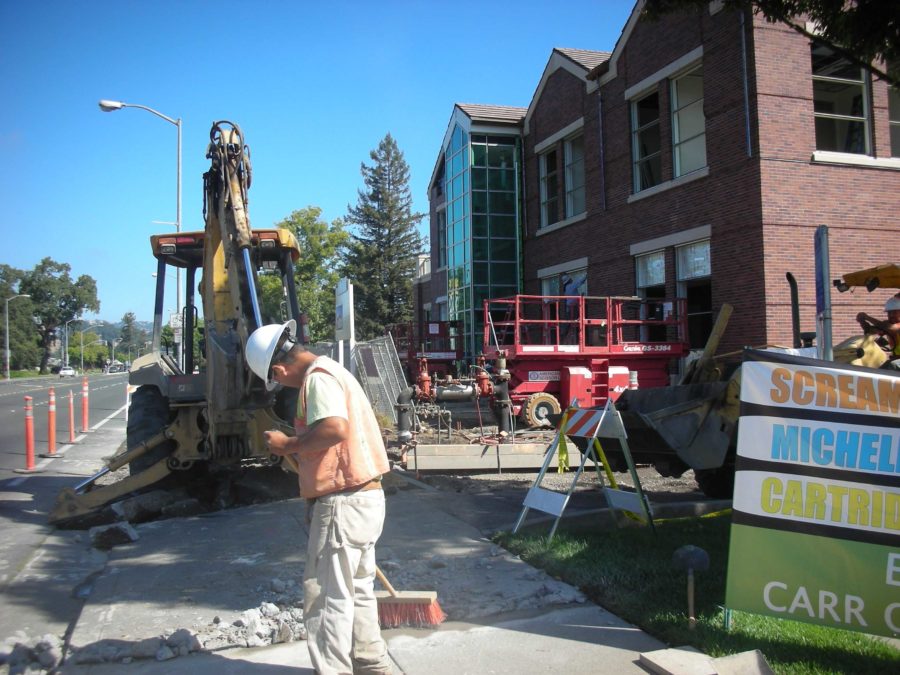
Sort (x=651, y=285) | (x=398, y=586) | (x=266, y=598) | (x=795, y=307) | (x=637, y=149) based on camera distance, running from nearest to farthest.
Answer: (x=266, y=598), (x=398, y=586), (x=795, y=307), (x=651, y=285), (x=637, y=149)

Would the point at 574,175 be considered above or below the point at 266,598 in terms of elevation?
above

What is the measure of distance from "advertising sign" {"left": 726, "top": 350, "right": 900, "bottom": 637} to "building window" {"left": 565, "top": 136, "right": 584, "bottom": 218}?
17.2 meters

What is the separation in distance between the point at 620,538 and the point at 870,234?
1175cm

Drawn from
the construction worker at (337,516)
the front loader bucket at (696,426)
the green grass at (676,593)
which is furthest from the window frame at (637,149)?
the construction worker at (337,516)

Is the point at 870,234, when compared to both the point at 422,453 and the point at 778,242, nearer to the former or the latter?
the point at 778,242

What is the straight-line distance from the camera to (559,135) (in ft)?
68.8

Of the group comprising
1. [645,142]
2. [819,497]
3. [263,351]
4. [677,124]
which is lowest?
[819,497]

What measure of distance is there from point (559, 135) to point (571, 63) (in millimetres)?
2017

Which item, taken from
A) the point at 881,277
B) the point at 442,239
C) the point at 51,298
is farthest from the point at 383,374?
the point at 51,298

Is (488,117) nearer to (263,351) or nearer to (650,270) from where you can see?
(650,270)

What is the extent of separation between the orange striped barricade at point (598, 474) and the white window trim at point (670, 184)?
1062 cm

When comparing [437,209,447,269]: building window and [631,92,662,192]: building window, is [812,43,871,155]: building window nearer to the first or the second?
[631,92,662,192]: building window

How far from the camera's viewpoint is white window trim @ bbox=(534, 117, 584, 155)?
20.0m

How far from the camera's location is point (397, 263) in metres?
51.1
